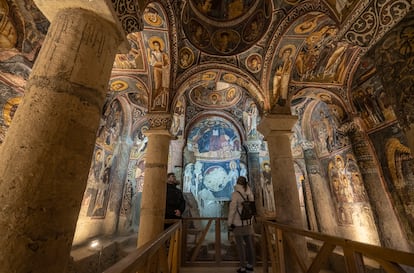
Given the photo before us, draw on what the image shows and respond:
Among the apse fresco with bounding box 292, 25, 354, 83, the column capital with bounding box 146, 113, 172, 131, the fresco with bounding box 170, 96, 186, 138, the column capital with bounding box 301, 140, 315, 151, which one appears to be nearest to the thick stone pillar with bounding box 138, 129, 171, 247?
the column capital with bounding box 146, 113, 172, 131

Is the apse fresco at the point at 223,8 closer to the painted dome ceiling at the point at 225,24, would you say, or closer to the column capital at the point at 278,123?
the painted dome ceiling at the point at 225,24

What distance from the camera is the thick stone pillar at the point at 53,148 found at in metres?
1.00

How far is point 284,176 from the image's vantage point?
436cm

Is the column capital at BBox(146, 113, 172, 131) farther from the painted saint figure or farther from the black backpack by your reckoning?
the black backpack

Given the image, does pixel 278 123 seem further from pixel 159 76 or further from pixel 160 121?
pixel 159 76

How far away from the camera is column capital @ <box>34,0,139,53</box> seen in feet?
5.19

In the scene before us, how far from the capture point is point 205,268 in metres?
4.39

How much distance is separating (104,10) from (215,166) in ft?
41.0

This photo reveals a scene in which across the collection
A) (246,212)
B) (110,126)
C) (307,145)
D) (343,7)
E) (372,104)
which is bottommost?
(246,212)

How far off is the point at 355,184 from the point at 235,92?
20.3 ft

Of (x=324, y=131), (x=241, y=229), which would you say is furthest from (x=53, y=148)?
(x=324, y=131)

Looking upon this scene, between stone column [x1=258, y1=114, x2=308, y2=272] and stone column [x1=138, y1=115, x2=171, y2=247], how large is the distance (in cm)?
260

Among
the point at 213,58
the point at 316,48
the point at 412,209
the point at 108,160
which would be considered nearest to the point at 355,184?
the point at 412,209

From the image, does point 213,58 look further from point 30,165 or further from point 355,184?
point 355,184
